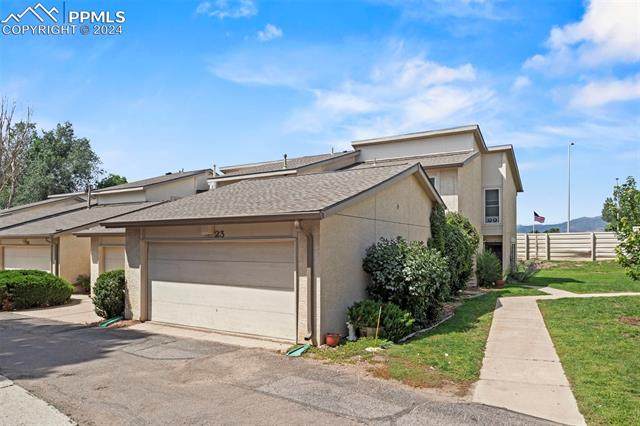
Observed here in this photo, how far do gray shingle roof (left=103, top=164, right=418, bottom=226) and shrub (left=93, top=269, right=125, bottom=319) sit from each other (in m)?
1.63

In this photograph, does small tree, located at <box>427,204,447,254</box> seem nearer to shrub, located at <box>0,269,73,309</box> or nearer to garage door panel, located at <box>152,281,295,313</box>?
garage door panel, located at <box>152,281,295,313</box>

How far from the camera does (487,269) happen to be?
20219mm

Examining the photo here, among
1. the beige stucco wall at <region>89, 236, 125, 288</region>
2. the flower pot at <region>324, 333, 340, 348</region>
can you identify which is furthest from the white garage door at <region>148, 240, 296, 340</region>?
the beige stucco wall at <region>89, 236, 125, 288</region>

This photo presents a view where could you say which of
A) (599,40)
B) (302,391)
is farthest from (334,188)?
(599,40)

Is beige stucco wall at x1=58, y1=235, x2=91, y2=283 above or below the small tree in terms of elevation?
below

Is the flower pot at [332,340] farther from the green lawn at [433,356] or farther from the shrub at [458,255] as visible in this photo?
the shrub at [458,255]

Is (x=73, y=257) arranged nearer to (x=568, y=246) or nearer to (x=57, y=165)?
(x=57, y=165)

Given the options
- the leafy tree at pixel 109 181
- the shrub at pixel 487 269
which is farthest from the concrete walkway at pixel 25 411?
the leafy tree at pixel 109 181

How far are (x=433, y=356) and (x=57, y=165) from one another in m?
47.7

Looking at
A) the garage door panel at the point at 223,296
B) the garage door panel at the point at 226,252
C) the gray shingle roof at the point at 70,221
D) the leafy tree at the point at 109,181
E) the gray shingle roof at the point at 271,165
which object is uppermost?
the leafy tree at the point at 109,181

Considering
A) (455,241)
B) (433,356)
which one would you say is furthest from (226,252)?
(455,241)

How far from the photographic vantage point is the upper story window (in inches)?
901

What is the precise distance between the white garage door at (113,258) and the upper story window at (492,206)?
1804 cm

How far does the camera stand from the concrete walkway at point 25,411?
5023 mm
